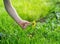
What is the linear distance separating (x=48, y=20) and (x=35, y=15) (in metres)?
0.45

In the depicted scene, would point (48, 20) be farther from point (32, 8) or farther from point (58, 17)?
point (32, 8)

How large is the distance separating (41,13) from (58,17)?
1.61 feet

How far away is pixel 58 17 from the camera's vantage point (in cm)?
573

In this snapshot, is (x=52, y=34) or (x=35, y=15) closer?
(x=52, y=34)

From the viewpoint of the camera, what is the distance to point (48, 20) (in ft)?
18.3

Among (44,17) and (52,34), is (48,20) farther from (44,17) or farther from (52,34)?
(52,34)

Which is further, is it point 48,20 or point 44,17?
point 44,17

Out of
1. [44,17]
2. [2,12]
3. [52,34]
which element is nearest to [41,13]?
[44,17]

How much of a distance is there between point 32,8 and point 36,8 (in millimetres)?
90

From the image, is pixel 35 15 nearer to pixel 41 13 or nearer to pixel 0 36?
pixel 41 13

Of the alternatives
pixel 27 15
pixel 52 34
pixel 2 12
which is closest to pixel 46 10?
pixel 27 15

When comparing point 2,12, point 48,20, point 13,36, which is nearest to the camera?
point 13,36

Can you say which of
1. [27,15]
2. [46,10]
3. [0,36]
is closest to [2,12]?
[27,15]

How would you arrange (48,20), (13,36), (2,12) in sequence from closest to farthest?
(13,36) → (48,20) → (2,12)
